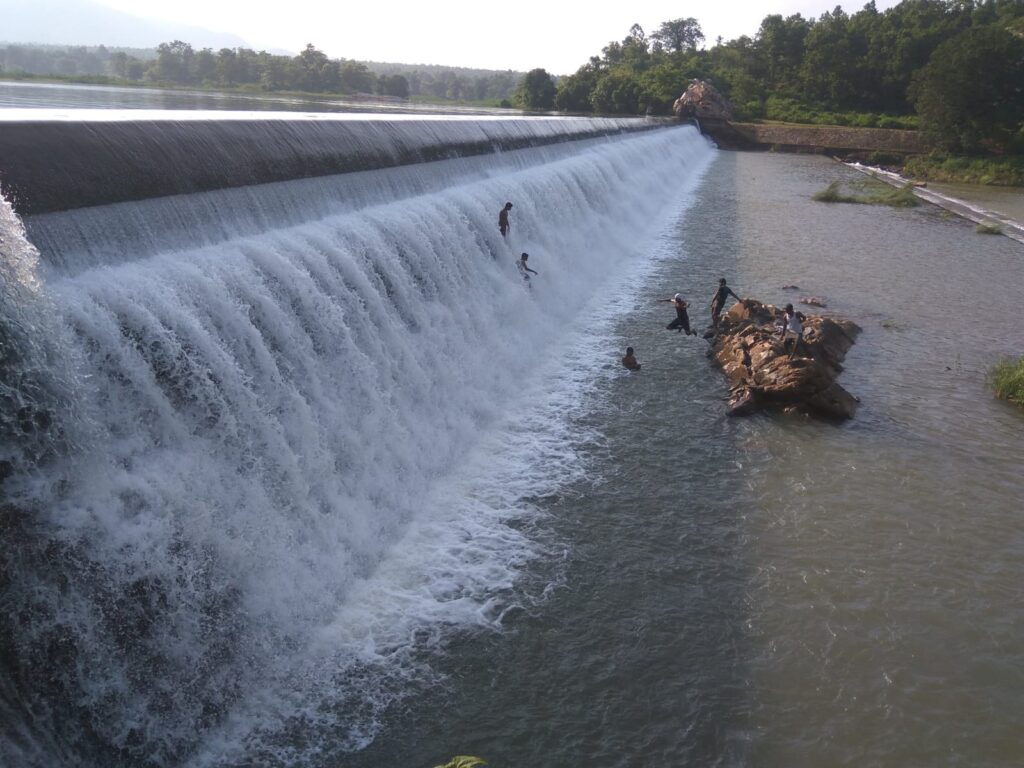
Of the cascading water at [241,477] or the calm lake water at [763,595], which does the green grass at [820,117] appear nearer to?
the calm lake water at [763,595]

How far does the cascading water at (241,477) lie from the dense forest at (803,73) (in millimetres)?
51793

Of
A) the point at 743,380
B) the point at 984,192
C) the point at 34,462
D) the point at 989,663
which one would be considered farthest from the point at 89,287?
the point at 984,192

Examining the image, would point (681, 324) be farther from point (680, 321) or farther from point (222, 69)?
point (222, 69)

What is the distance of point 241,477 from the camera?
736 cm

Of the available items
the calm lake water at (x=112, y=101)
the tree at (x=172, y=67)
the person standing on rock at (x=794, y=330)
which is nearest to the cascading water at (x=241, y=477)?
the person standing on rock at (x=794, y=330)

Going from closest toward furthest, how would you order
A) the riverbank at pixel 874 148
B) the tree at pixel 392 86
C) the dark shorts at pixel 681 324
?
the dark shorts at pixel 681 324
the riverbank at pixel 874 148
the tree at pixel 392 86

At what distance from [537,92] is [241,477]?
258 feet

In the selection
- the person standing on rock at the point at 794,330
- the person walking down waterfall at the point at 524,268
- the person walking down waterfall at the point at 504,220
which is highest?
the person walking down waterfall at the point at 504,220

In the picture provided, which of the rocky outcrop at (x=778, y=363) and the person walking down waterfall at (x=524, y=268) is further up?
the person walking down waterfall at (x=524, y=268)

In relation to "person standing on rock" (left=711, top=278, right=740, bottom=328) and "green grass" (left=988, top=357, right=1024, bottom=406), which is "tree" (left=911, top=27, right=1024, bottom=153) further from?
"green grass" (left=988, top=357, right=1024, bottom=406)

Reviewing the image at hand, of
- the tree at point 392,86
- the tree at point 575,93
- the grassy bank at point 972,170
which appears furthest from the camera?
the tree at point 575,93

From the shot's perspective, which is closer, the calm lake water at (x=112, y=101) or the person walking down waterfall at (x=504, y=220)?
the person walking down waterfall at (x=504, y=220)

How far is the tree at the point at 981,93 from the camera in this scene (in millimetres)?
55406

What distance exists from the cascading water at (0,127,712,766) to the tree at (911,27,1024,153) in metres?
57.2
